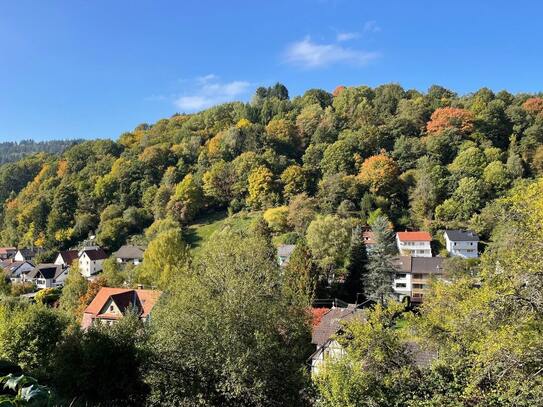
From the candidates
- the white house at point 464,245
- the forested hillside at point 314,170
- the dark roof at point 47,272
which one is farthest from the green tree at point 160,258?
the white house at point 464,245

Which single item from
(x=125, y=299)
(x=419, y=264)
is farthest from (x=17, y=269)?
(x=419, y=264)

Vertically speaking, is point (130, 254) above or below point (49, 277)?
above

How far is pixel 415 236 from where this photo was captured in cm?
4950

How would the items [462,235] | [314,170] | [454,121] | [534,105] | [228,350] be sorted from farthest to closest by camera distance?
1. [534,105]
2. [454,121]
3. [314,170]
4. [462,235]
5. [228,350]

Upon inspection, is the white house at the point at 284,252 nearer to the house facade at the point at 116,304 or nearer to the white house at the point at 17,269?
the house facade at the point at 116,304

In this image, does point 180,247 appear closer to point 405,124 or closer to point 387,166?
point 387,166

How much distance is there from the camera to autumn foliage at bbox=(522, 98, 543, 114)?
70.8 metres

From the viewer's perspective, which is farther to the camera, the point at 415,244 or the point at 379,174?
the point at 379,174

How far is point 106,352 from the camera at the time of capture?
15.1 m

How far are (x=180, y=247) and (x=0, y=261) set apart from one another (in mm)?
46962

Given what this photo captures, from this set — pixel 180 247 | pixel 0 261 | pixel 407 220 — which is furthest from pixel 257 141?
pixel 0 261

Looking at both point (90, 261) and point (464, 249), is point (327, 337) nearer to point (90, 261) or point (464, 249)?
point (464, 249)

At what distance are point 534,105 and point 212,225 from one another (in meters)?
61.0

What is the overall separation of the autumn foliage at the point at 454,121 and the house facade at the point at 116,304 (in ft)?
183
